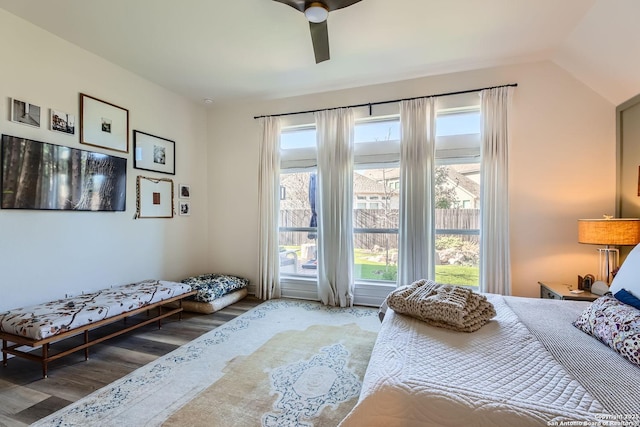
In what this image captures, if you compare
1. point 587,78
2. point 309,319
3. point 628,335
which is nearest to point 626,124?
point 587,78

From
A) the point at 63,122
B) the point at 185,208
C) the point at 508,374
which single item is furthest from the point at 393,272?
the point at 63,122

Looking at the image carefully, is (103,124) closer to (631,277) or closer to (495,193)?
(495,193)

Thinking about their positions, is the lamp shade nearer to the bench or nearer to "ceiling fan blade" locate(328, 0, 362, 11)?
"ceiling fan blade" locate(328, 0, 362, 11)

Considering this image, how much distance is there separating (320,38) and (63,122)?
2.65m

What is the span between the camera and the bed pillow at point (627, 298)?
5.22 feet

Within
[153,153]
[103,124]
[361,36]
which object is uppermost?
[361,36]

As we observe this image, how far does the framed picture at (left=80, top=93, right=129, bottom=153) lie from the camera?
3047 millimetres

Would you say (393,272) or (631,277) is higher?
(631,277)

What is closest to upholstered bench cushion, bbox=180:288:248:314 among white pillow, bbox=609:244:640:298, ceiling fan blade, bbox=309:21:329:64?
ceiling fan blade, bbox=309:21:329:64

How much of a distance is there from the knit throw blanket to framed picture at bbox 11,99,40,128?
3457 millimetres

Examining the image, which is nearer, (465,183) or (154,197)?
(465,183)

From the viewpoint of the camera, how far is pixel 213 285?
12.5 feet

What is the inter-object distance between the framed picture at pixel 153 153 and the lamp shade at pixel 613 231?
484cm

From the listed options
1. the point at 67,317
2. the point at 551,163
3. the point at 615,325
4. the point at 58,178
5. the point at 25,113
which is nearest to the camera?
the point at 615,325
